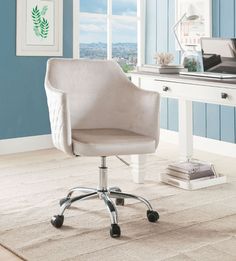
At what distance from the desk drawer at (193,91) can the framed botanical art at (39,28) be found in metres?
1.43

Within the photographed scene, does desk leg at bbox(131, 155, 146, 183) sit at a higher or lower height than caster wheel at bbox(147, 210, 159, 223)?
higher

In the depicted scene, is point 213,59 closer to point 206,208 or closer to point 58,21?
point 206,208

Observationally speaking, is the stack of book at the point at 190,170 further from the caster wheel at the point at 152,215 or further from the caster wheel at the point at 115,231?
the caster wheel at the point at 115,231

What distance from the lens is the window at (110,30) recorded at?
5.00m

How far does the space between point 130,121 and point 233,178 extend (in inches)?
43.0

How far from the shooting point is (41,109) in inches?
187

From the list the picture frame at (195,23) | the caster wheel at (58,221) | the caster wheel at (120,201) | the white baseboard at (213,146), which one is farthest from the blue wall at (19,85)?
the caster wheel at (58,221)

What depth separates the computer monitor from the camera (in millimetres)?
3100

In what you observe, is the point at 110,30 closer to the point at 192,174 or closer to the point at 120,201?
the point at 192,174

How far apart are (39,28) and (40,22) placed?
0.18 feet

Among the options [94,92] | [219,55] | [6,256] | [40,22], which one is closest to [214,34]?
[219,55]

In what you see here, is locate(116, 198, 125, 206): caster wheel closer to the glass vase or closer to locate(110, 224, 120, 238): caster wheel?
Result: locate(110, 224, 120, 238): caster wheel

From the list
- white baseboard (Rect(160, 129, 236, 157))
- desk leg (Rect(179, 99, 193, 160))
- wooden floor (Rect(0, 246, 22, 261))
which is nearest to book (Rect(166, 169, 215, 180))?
desk leg (Rect(179, 99, 193, 160))

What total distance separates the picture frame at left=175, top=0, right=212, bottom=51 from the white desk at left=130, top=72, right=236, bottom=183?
1272mm
